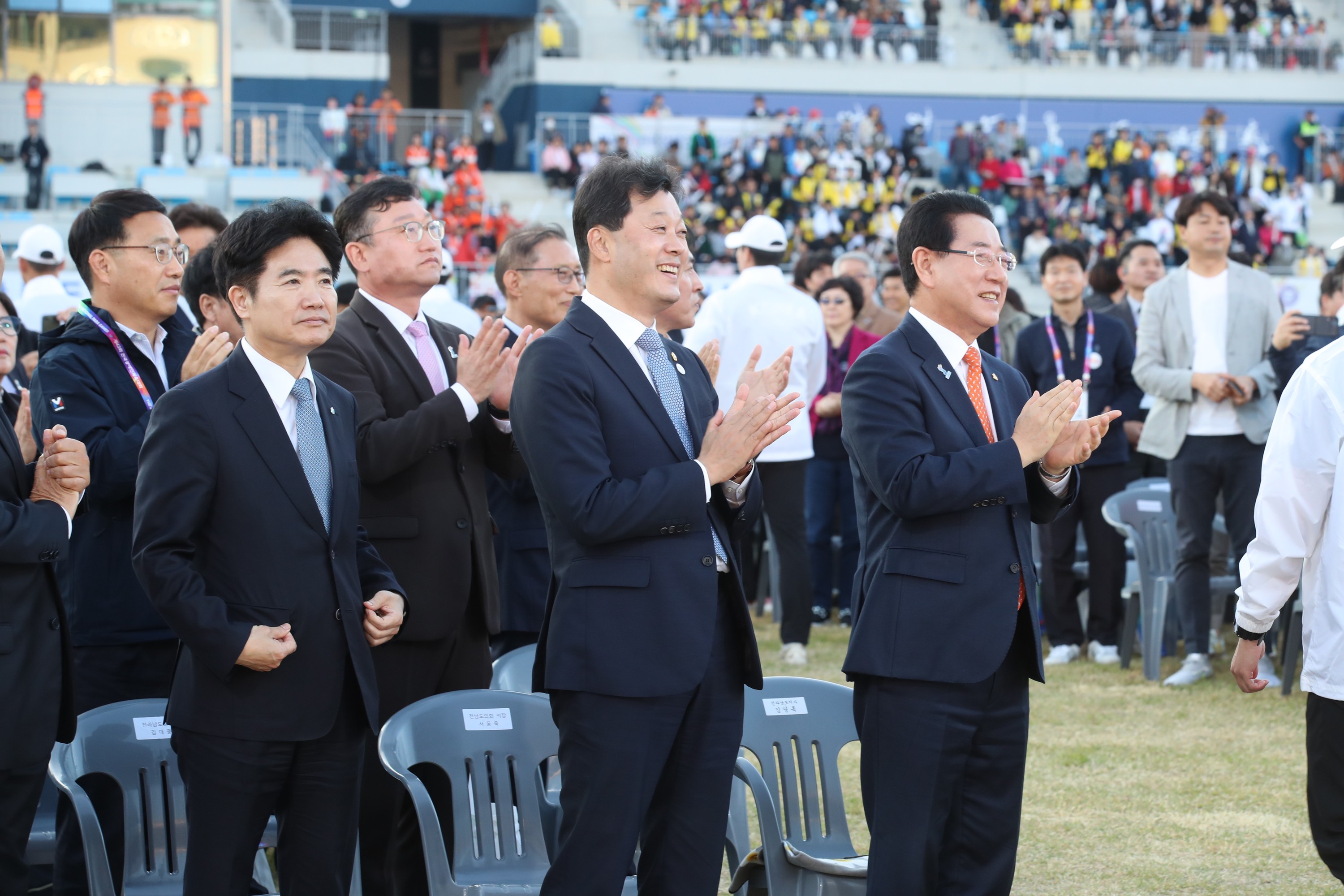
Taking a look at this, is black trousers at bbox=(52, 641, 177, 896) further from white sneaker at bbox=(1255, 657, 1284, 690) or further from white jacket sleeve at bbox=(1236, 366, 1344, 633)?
white sneaker at bbox=(1255, 657, 1284, 690)

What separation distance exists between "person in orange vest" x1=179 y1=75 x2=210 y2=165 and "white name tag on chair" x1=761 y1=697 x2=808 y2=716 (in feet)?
68.8

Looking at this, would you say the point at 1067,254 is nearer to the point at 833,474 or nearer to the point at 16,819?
the point at 833,474

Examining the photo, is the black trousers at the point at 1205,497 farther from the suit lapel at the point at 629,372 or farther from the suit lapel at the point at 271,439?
the suit lapel at the point at 271,439

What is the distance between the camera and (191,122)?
886 inches

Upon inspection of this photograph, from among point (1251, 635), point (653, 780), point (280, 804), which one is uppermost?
point (1251, 635)

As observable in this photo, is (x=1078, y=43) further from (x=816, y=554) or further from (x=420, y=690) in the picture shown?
(x=420, y=690)

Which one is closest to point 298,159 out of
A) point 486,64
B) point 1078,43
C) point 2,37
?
point 2,37

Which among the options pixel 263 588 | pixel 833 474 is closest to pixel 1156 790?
pixel 833 474

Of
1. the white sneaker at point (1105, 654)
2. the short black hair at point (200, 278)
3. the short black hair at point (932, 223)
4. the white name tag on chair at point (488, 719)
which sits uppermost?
the short black hair at point (932, 223)

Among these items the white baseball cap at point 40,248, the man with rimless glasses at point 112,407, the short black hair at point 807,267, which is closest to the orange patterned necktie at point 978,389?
the man with rimless glasses at point 112,407

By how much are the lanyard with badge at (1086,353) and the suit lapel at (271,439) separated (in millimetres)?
4732

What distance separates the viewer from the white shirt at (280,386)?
9.73ft

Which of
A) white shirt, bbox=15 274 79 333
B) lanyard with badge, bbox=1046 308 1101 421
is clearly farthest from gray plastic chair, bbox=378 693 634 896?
white shirt, bbox=15 274 79 333

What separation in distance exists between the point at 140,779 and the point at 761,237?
4.48 metres
